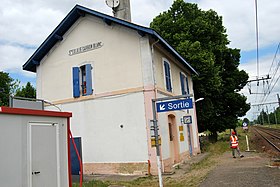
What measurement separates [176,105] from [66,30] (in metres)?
8.92

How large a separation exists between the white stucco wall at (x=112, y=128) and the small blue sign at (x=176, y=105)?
378 cm

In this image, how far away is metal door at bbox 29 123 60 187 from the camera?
225 inches

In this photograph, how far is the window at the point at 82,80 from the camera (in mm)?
13031

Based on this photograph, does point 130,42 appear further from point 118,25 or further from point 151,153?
point 151,153

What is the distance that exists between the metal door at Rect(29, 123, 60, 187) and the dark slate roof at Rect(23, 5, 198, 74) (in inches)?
266

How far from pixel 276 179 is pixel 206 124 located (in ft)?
46.5

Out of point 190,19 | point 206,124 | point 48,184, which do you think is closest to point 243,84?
point 206,124

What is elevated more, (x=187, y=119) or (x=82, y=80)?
(x=82, y=80)

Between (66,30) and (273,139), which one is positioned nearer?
(66,30)

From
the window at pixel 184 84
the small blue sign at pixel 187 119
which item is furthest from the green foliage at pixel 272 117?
the small blue sign at pixel 187 119

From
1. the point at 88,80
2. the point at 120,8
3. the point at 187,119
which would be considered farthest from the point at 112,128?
the point at 120,8

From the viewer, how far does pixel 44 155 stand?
19.7 feet

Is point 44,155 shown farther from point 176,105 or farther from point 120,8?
point 120,8

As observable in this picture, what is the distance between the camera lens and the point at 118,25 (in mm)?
12633
